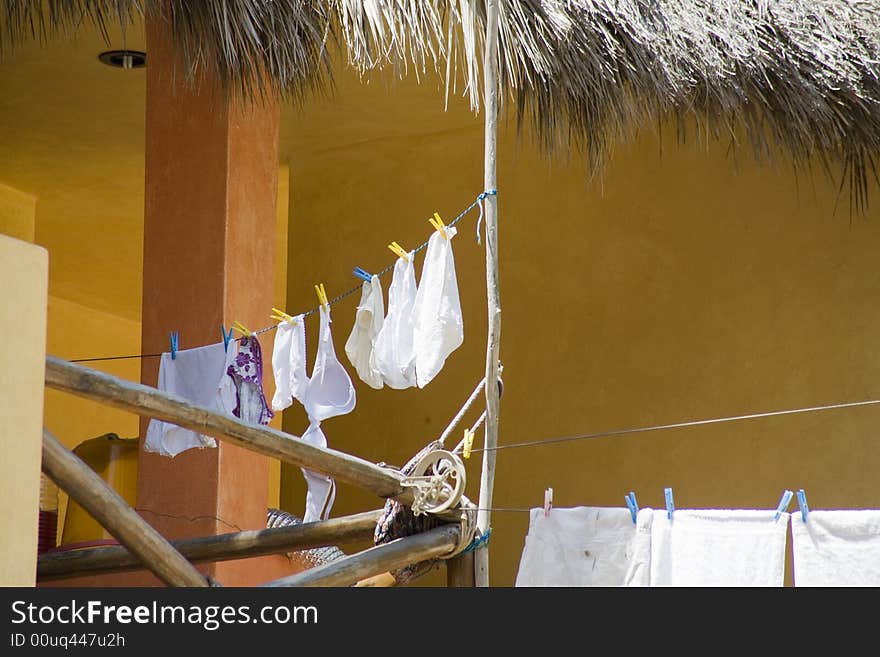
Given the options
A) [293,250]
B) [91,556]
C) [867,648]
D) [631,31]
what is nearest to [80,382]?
[91,556]

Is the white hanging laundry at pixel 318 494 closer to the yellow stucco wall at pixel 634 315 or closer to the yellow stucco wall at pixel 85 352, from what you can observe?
the yellow stucco wall at pixel 634 315

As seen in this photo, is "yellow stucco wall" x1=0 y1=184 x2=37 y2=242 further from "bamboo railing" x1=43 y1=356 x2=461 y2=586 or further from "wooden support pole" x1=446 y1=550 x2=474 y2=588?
"wooden support pole" x1=446 y1=550 x2=474 y2=588

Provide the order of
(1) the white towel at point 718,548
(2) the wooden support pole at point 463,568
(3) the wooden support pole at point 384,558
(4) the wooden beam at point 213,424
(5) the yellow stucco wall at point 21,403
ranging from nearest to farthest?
(5) the yellow stucco wall at point 21,403 → (4) the wooden beam at point 213,424 → (3) the wooden support pole at point 384,558 → (1) the white towel at point 718,548 → (2) the wooden support pole at point 463,568

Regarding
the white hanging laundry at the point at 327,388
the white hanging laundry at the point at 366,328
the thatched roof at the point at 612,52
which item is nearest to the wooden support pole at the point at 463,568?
the white hanging laundry at the point at 366,328

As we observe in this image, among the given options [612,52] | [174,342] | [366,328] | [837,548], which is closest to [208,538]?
[366,328]

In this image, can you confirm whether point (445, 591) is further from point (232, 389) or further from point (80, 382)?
point (232, 389)

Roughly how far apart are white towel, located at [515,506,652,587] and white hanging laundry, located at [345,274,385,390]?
0.71m

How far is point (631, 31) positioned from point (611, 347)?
201 cm

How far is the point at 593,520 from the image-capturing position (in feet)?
11.8

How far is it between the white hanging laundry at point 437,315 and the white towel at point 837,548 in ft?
3.32

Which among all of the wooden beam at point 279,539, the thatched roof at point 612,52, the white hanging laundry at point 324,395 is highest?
the thatched roof at point 612,52

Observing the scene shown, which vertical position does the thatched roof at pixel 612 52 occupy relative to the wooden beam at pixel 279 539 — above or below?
above

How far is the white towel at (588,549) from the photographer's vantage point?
11.7ft

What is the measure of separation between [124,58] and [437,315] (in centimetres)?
253
